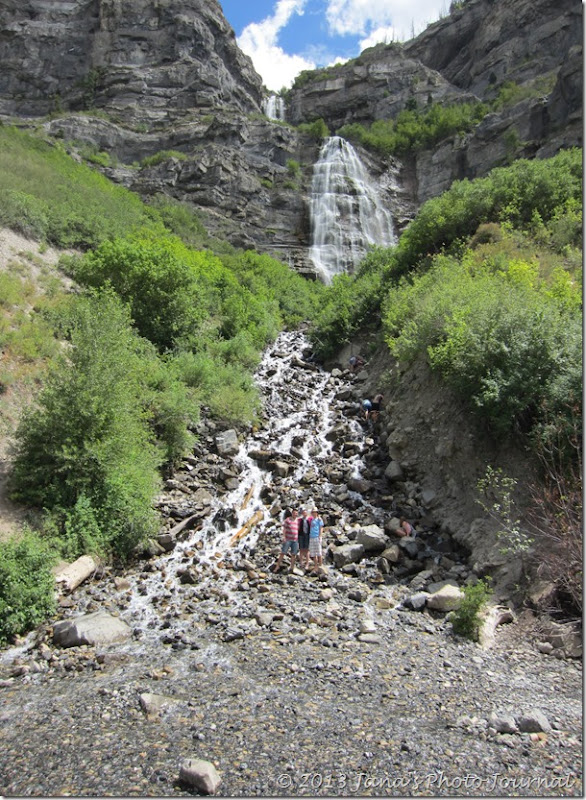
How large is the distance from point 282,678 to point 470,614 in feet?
10.7

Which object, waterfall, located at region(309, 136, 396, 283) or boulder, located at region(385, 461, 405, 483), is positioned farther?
waterfall, located at region(309, 136, 396, 283)

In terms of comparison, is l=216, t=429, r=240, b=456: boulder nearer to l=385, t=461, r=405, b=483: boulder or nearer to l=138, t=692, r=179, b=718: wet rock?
l=385, t=461, r=405, b=483: boulder

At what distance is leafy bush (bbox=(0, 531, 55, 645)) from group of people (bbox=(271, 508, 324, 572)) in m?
4.53

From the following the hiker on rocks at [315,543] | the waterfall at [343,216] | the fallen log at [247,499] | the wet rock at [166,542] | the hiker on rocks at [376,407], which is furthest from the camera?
the waterfall at [343,216]

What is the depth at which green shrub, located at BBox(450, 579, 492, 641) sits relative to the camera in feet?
26.4

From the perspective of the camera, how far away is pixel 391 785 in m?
4.91

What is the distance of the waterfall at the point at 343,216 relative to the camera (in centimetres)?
4250

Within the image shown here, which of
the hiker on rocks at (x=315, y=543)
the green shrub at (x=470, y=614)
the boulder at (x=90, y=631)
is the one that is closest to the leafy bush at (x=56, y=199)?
the hiker on rocks at (x=315, y=543)

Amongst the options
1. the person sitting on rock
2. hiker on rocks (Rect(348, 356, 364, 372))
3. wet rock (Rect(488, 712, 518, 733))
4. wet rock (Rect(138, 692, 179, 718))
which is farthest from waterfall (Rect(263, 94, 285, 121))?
wet rock (Rect(488, 712, 518, 733))

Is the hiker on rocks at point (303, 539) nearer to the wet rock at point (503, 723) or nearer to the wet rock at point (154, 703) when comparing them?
the wet rock at point (154, 703)

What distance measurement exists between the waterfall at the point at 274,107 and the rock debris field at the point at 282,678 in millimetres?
69017

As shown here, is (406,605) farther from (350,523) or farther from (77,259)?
(77,259)

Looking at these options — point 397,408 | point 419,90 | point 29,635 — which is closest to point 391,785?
point 29,635

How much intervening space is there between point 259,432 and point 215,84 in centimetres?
5414
